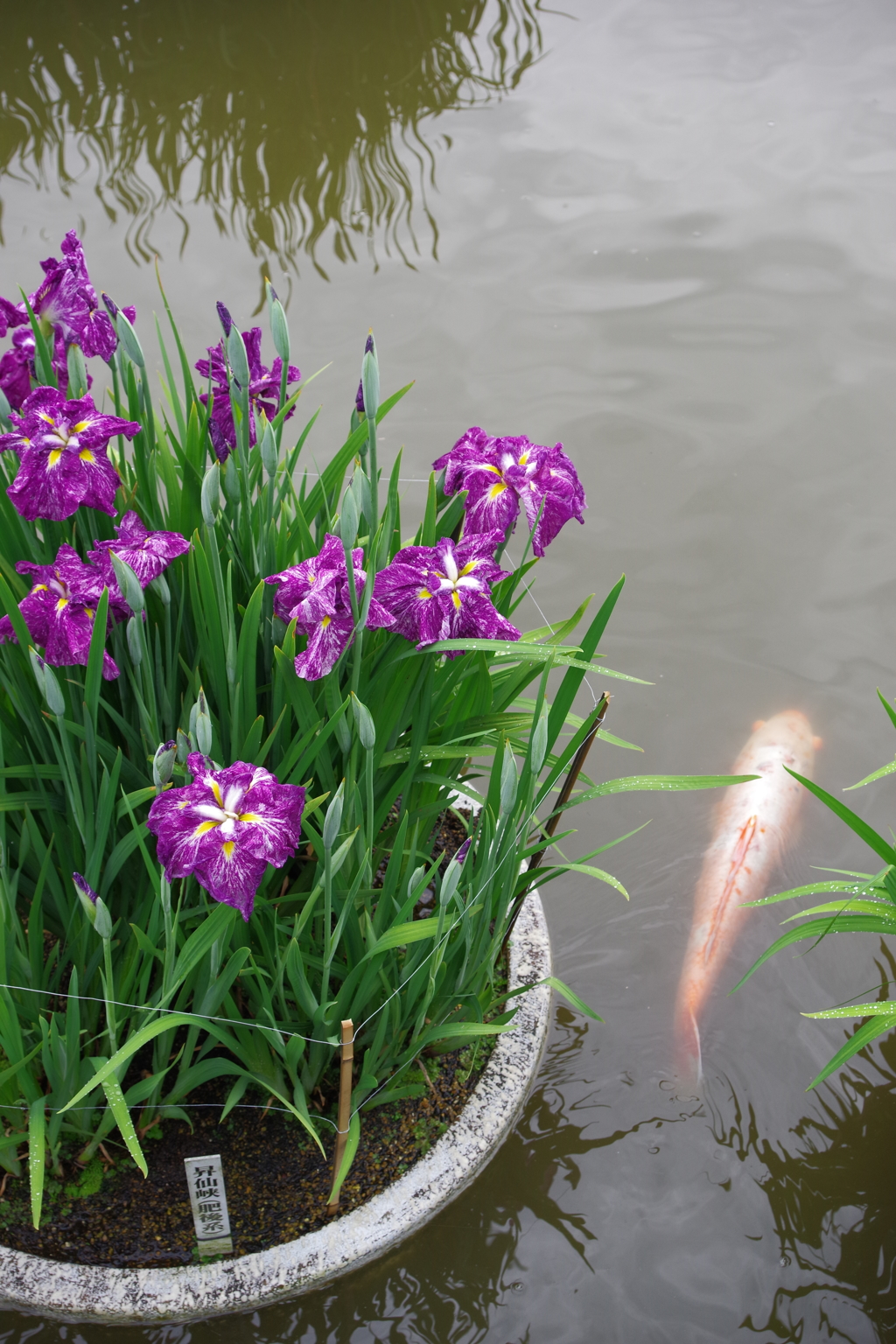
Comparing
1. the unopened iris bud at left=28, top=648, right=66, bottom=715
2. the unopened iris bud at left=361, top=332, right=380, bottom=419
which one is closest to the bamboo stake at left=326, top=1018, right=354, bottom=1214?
the unopened iris bud at left=28, top=648, right=66, bottom=715

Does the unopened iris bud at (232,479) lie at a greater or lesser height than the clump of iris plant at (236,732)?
greater

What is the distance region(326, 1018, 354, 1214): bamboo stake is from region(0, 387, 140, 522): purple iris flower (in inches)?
28.2

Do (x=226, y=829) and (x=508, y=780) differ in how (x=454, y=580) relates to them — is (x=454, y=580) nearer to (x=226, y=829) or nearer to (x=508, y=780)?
(x=508, y=780)

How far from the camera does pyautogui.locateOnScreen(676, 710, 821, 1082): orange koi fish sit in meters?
2.03

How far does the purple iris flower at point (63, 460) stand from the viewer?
122cm

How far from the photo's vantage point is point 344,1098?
1.28 meters

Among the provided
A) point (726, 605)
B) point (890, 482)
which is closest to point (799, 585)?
point (726, 605)

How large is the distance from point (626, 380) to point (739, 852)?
6.46 feet

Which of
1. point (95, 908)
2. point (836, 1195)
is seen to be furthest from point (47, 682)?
point (836, 1195)

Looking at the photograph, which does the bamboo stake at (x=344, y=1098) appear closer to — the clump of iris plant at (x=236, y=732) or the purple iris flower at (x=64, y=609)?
the clump of iris plant at (x=236, y=732)

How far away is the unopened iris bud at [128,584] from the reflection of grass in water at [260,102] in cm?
326

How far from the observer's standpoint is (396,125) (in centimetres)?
463

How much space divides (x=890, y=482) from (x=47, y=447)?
2795mm

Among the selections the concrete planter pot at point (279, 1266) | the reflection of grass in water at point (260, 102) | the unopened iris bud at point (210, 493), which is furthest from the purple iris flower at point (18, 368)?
the reflection of grass in water at point (260, 102)
